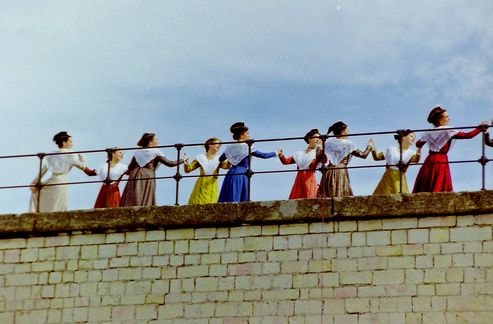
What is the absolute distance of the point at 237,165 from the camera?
51.5 feet

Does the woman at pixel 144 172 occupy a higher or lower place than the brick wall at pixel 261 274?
higher

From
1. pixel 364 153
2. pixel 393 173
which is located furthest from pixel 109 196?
pixel 393 173

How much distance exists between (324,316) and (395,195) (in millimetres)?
1425

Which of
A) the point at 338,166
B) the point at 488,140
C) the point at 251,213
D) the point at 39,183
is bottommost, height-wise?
the point at 251,213

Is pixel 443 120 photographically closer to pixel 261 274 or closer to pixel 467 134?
pixel 467 134

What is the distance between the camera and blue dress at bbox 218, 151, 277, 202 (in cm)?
1545

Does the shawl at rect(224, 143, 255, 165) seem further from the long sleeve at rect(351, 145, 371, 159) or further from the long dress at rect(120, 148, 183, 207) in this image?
the long sleeve at rect(351, 145, 371, 159)

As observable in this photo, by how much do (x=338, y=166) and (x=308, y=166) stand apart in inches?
16.7

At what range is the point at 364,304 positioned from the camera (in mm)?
14203

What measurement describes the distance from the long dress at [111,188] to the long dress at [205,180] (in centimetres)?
81

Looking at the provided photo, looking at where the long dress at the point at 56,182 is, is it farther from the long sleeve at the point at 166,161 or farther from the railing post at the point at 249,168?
the railing post at the point at 249,168

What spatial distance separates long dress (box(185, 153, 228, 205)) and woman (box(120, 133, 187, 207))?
0.22 meters

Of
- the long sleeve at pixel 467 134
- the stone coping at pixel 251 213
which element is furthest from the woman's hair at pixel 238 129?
the long sleeve at pixel 467 134

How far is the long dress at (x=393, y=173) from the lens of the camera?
15.1 m
